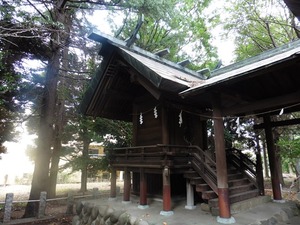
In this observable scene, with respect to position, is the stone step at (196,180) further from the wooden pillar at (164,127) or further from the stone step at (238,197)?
the wooden pillar at (164,127)

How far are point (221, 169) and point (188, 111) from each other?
2.99m

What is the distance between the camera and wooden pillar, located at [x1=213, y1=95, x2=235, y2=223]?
5281 mm

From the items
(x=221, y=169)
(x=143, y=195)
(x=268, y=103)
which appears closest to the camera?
(x=268, y=103)

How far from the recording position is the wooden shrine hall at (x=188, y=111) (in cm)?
547

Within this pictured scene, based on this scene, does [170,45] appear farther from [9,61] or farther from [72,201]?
[72,201]

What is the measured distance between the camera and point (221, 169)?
552cm

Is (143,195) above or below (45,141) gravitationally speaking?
below

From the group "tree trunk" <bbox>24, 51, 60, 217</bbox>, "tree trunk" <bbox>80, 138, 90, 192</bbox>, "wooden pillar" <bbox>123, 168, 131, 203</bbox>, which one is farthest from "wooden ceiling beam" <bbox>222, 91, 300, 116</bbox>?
"tree trunk" <bbox>80, 138, 90, 192</bbox>

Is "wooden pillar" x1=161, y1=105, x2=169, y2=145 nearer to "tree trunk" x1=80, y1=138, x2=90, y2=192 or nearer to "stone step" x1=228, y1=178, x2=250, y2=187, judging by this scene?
"stone step" x1=228, y1=178, x2=250, y2=187

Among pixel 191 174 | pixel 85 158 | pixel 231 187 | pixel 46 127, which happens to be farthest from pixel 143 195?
pixel 85 158

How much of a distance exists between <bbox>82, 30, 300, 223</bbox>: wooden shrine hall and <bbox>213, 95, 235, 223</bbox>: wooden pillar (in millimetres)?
23

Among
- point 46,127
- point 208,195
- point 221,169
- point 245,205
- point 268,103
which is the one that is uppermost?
point 46,127

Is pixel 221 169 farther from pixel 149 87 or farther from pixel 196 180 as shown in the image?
pixel 149 87

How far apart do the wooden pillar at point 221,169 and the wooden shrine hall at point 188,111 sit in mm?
23
